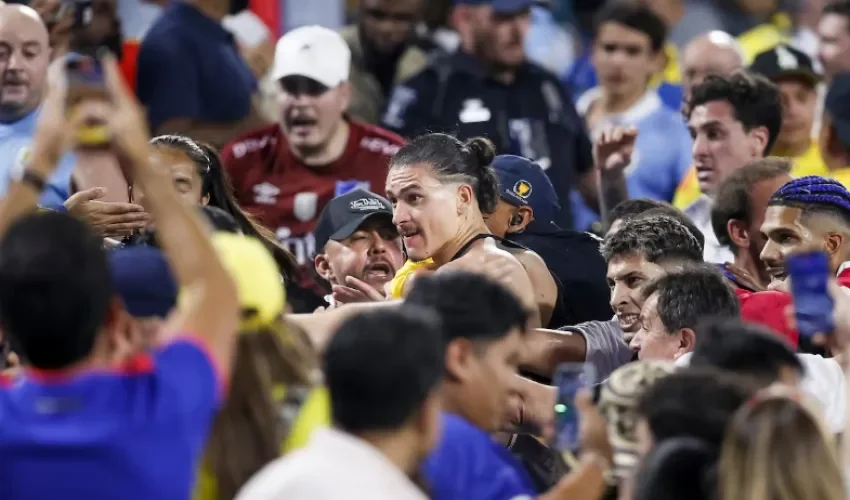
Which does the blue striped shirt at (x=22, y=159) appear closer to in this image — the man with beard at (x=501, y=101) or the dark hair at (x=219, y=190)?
the dark hair at (x=219, y=190)

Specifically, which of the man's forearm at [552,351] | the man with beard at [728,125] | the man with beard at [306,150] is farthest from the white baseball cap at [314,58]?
the man's forearm at [552,351]

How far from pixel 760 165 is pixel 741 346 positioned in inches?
117

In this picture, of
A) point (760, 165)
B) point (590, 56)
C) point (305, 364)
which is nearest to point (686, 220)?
point (760, 165)

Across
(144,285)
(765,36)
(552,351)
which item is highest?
(144,285)

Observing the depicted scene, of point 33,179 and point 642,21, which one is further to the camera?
point 642,21

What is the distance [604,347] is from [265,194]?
269cm

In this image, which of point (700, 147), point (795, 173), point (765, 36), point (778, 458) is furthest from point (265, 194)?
point (778, 458)

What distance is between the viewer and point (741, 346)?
4.04 meters

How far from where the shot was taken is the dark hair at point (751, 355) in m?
4.03

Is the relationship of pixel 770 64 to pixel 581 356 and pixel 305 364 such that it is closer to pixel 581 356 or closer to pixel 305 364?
pixel 581 356

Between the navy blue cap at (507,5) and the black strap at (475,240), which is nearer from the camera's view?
the black strap at (475,240)

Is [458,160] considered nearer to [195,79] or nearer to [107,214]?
[107,214]

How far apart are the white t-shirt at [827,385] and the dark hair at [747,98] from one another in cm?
322

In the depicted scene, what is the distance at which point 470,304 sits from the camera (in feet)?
13.1
